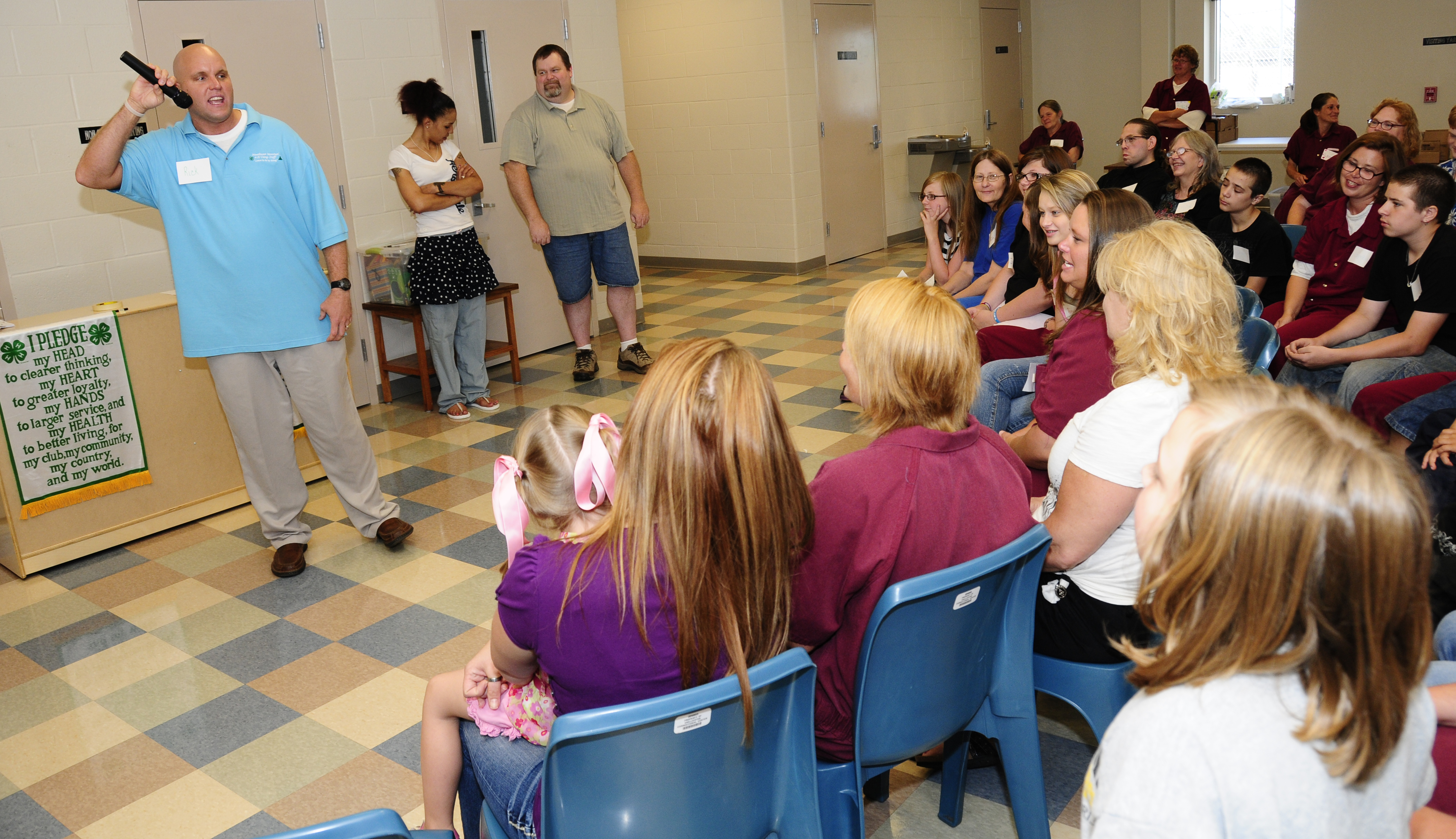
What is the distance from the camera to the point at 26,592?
11.5ft

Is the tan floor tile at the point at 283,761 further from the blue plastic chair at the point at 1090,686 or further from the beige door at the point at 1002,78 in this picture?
the beige door at the point at 1002,78

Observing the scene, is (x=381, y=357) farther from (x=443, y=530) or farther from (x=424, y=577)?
(x=424, y=577)

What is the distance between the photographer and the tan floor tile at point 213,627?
3092mm

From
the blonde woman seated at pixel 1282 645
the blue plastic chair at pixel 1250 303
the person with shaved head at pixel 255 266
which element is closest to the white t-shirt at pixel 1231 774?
the blonde woman seated at pixel 1282 645

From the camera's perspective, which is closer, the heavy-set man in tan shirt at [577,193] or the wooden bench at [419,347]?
the wooden bench at [419,347]

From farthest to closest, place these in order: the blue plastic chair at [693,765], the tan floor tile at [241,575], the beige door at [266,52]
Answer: the beige door at [266,52] → the tan floor tile at [241,575] → the blue plastic chair at [693,765]

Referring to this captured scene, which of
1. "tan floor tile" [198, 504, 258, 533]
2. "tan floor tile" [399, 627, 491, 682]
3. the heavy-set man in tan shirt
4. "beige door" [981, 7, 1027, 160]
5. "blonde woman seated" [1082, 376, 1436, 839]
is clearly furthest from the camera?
"beige door" [981, 7, 1027, 160]

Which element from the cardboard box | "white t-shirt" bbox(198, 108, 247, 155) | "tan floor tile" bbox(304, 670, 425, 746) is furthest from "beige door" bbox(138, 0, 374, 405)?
the cardboard box

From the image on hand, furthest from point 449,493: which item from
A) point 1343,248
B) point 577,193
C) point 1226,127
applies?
point 1226,127

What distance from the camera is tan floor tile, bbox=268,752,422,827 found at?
2277 mm

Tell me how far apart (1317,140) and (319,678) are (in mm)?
7897

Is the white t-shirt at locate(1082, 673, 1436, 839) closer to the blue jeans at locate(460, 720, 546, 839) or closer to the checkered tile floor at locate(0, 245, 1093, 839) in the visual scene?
the blue jeans at locate(460, 720, 546, 839)

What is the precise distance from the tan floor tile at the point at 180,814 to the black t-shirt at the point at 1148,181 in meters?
4.72

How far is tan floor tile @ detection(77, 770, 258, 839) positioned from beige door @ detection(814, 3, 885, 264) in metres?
7.38
